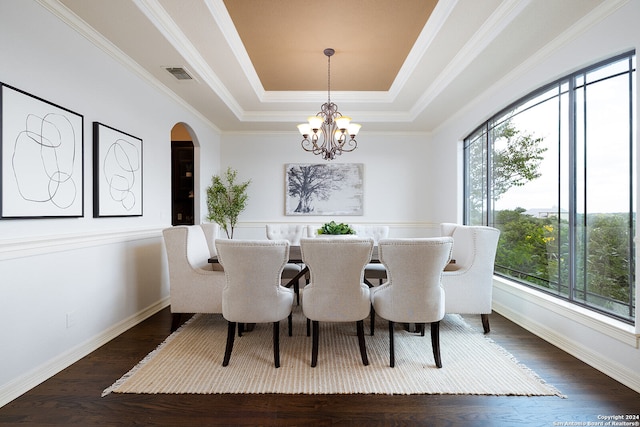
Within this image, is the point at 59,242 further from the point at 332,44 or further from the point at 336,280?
the point at 332,44

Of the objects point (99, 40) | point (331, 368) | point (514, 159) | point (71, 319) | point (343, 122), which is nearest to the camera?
point (331, 368)

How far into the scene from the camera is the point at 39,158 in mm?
2164

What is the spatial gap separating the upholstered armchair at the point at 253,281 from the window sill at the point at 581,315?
2.28 m

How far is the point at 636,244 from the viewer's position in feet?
7.02

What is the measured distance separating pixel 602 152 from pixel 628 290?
42.3 inches

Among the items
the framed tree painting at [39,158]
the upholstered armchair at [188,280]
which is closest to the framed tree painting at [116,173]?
the framed tree painting at [39,158]

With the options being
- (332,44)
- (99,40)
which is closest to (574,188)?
(332,44)

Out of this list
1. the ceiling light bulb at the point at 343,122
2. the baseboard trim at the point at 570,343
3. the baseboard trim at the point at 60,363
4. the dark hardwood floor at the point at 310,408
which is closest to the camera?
the dark hardwood floor at the point at 310,408

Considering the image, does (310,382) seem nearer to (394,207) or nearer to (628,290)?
(628,290)

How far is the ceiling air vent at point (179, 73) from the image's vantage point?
10.9 feet

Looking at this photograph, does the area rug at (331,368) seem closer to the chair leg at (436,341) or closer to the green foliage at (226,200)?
the chair leg at (436,341)

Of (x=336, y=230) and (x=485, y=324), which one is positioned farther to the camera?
(x=336, y=230)

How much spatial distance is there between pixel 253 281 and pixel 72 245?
145 cm

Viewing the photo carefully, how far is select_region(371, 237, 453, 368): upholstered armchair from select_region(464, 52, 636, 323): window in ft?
4.53
